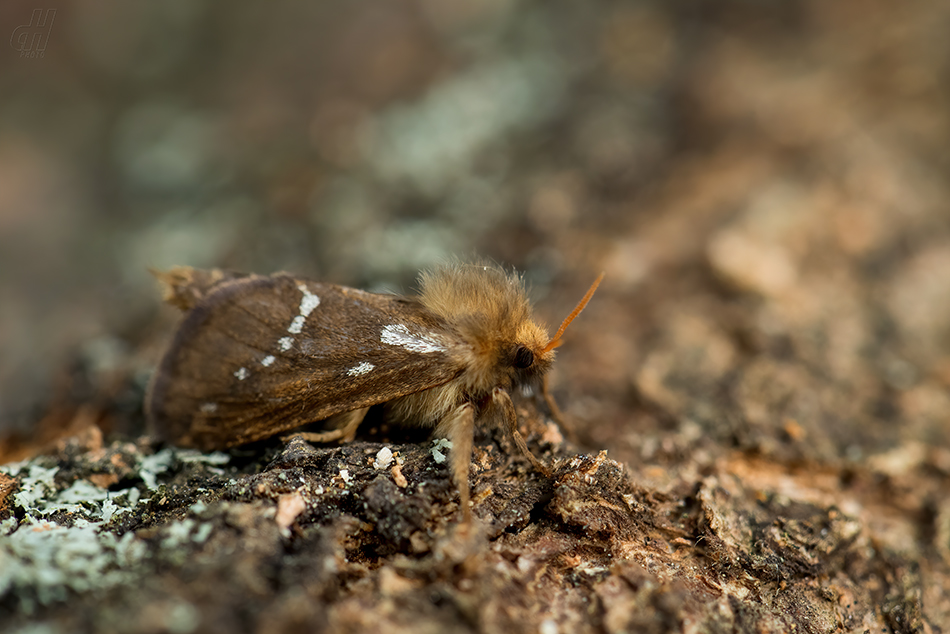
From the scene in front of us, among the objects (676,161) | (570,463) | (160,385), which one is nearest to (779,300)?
(676,161)

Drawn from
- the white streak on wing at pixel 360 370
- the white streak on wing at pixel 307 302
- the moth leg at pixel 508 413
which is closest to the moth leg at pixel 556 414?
the moth leg at pixel 508 413

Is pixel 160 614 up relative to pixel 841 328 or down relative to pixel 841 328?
down

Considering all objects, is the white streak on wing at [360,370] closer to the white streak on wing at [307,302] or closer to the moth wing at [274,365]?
the moth wing at [274,365]

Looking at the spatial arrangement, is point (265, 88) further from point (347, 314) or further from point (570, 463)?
point (570, 463)

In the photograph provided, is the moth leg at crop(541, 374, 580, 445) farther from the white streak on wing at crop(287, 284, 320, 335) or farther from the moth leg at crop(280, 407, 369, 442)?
the white streak on wing at crop(287, 284, 320, 335)

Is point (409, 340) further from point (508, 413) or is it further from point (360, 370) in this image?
point (508, 413)

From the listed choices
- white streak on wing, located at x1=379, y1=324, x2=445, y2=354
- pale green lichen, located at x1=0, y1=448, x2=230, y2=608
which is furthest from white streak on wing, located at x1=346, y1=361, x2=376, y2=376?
pale green lichen, located at x1=0, y1=448, x2=230, y2=608

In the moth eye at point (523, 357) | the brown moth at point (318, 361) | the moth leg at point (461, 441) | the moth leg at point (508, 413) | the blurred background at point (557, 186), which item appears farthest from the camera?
the blurred background at point (557, 186)
